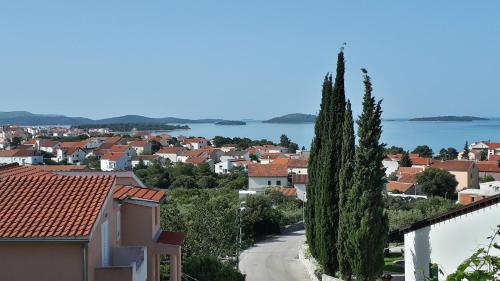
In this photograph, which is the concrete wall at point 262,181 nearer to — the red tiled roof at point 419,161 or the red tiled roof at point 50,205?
the red tiled roof at point 419,161

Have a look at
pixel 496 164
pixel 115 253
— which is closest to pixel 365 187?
pixel 115 253

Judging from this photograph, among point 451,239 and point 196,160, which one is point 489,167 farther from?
point 451,239

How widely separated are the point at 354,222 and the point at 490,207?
5.60 m

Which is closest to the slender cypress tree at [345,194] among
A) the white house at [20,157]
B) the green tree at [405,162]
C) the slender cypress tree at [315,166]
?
the slender cypress tree at [315,166]

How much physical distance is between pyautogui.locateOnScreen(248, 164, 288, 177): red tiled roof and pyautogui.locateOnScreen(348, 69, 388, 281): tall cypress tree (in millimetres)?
57716

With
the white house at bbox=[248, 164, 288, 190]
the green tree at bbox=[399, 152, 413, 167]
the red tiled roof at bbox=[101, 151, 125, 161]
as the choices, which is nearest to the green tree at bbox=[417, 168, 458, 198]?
the white house at bbox=[248, 164, 288, 190]

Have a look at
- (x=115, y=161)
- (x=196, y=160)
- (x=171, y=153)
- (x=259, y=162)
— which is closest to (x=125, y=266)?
(x=196, y=160)

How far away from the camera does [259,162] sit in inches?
4983

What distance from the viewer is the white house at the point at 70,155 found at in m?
137

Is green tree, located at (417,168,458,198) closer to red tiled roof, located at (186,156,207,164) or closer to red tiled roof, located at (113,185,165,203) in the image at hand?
red tiled roof, located at (186,156,207,164)

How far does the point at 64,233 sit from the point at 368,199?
12.5 metres

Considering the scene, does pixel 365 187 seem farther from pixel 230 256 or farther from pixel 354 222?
pixel 230 256

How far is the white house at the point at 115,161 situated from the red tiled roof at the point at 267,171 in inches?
1827

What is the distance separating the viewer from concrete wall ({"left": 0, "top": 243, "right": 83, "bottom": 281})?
10.4m
